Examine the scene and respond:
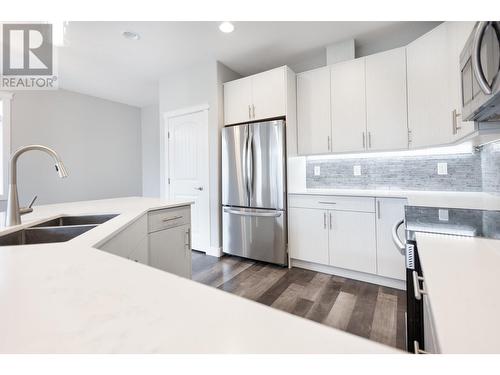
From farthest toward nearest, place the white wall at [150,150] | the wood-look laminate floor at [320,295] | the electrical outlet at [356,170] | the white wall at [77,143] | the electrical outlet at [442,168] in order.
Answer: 1. the white wall at [150,150]
2. the white wall at [77,143]
3. the electrical outlet at [356,170]
4. the electrical outlet at [442,168]
5. the wood-look laminate floor at [320,295]

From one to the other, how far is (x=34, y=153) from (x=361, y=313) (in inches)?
203

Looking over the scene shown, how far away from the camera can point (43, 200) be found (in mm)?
3977

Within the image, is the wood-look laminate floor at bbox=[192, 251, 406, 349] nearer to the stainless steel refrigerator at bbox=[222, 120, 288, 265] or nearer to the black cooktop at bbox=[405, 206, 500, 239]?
the stainless steel refrigerator at bbox=[222, 120, 288, 265]

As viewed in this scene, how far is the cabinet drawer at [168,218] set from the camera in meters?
1.67

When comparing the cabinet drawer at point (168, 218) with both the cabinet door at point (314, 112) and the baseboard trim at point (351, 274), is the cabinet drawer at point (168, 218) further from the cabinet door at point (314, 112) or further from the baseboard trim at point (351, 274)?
the cabinet door at point (314, 112)

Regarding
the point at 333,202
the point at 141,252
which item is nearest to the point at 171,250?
the point at 141,252

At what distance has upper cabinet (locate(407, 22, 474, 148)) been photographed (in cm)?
181

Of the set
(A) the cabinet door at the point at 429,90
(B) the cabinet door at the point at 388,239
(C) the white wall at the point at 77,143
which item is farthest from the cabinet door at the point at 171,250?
(C) the white wall at the point at 77,143

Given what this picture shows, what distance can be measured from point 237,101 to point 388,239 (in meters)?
2.39

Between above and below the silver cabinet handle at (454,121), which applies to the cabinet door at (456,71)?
above

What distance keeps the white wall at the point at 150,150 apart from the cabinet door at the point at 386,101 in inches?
171

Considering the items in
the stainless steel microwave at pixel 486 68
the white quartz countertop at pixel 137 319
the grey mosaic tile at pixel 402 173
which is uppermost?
the stainless steel microwave at pixel 486 68

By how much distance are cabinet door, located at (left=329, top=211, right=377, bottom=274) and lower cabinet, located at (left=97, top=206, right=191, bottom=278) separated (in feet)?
4.93
